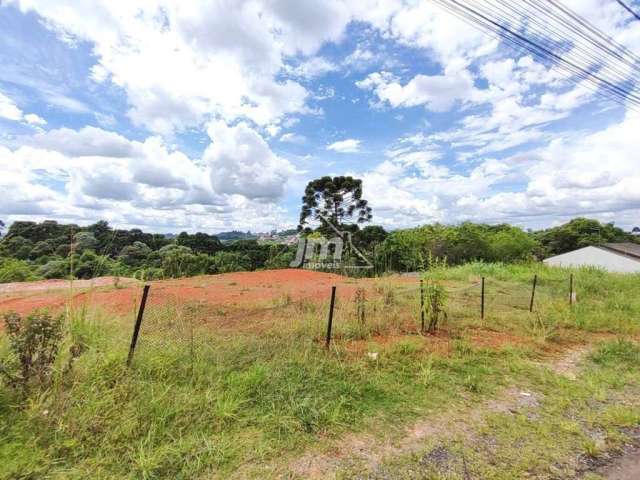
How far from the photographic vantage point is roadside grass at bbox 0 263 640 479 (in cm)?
199

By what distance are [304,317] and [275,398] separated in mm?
2059

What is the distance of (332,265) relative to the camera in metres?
19.3

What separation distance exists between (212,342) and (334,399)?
5.18 feet

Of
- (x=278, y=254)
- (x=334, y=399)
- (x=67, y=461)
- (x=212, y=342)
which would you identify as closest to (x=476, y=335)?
(x=334, y=399)

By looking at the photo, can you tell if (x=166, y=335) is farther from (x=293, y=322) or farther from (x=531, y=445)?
(x=531, y=445)

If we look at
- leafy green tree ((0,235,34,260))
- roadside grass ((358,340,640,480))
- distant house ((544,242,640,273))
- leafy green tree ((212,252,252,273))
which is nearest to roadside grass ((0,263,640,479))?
roadside grass ((358,340,640,480))

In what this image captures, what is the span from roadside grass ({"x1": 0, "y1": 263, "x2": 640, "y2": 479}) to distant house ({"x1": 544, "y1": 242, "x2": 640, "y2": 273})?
24012 millimetres

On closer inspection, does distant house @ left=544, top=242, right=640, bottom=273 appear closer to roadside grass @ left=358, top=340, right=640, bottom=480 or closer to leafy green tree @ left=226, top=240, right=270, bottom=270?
leafy green tree @ left=226, top=240, right=270, bottom=270

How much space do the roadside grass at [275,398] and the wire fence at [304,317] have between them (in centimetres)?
4

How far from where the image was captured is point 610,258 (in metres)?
24.9

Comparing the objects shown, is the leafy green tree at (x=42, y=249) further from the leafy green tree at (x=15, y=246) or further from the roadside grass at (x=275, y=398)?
the roadside grass at (x=275, y=398)

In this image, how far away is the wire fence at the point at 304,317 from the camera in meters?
3.28

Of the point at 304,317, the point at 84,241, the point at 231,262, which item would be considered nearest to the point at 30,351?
the point at 84,241

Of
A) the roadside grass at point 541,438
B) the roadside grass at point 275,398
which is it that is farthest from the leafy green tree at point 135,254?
the roadside grass at point 541,438
